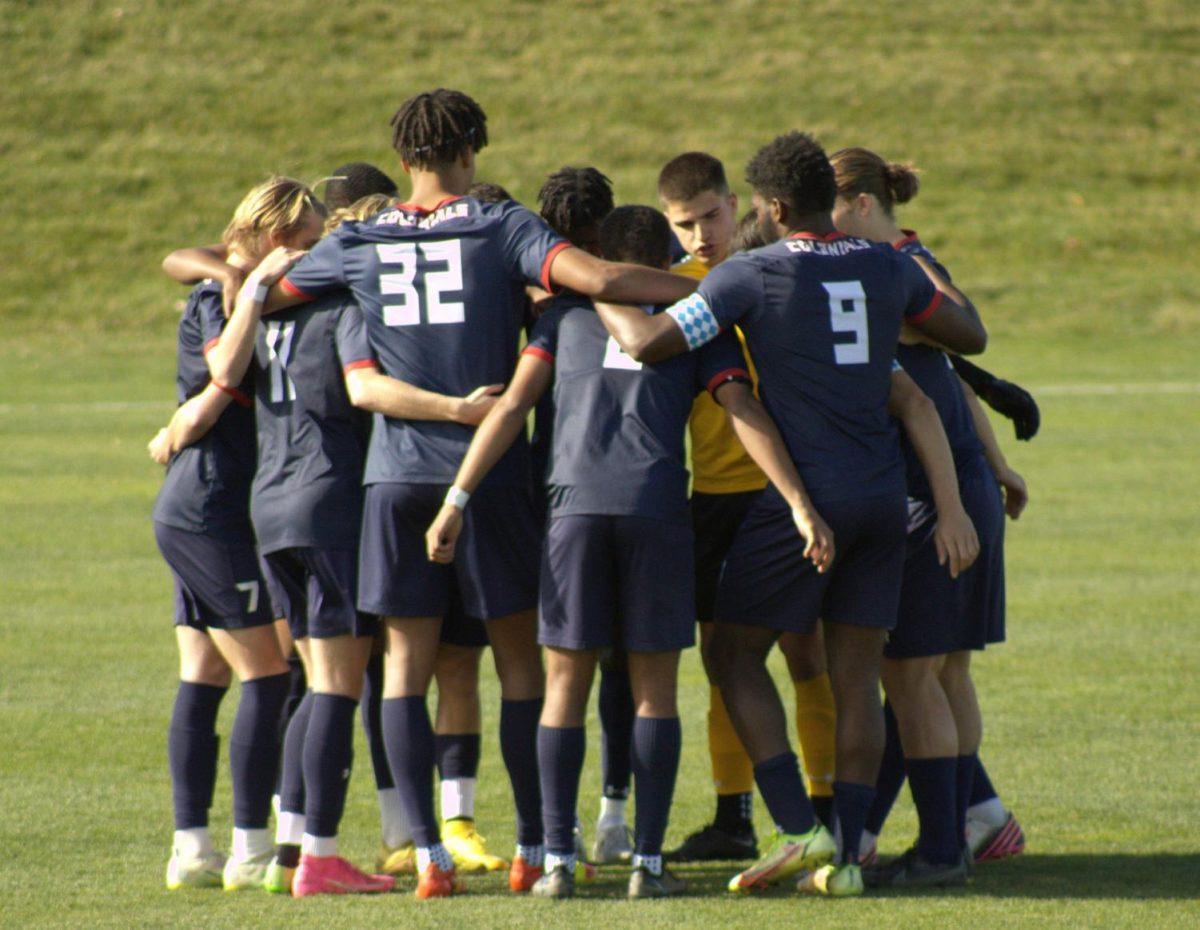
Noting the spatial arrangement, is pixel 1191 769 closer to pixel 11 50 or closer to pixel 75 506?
pixel 75 506

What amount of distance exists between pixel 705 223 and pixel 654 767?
5.56ft

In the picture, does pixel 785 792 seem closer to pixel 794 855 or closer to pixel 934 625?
pixel 794 855

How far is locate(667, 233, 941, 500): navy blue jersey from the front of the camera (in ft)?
16.6

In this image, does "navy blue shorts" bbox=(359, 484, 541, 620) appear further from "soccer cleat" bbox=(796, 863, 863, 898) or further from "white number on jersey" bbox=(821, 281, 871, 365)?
"soccer cleat" bbox=(796, 863, 863, 898)

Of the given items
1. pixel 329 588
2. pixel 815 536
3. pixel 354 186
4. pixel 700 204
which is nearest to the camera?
pixel 815 536

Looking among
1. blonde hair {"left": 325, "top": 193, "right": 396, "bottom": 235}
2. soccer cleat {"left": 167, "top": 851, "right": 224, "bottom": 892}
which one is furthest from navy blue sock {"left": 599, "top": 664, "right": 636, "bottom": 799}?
blonde hair {"left": 325, "top": 193, "right": 396, "bottom": 235}

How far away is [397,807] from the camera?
5.76m

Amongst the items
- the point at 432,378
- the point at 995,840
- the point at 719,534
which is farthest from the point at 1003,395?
the point at 432,378

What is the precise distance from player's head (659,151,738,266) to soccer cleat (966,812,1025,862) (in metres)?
2.06

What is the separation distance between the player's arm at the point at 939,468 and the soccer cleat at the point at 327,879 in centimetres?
197

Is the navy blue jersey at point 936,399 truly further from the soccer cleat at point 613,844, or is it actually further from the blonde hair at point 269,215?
the blonde hair at point 269,215

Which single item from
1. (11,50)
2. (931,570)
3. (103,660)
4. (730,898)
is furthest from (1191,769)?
(11,50)

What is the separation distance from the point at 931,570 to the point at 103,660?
204 inches

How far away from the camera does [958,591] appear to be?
18.0 ft
